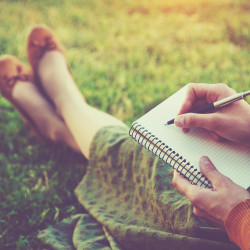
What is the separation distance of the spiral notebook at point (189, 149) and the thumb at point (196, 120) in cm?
4

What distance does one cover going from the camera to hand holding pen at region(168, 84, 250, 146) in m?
0.88

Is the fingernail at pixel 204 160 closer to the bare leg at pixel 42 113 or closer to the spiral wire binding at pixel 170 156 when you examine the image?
the spiral wire binding at pixel 170 156

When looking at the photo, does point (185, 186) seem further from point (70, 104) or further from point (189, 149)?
point (70, 104)

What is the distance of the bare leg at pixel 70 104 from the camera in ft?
4.46

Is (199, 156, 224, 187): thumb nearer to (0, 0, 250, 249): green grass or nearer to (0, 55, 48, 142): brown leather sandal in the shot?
(0, 0, 250, 249): green grass

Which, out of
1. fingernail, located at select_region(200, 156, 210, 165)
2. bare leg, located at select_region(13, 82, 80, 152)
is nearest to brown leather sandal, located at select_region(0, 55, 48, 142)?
bare leg, located at select_region(13, 82, 80, 152)

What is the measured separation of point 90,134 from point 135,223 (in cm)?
42

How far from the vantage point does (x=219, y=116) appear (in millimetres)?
885

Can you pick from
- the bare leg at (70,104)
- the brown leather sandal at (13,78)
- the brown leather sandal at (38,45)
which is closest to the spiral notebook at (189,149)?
the bare leg at (70,104)

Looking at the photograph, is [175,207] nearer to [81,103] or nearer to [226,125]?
[226,125]

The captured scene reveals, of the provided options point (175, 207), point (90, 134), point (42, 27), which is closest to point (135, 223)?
point (175, 207)

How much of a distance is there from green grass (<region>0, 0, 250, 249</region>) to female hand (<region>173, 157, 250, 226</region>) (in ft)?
2.22

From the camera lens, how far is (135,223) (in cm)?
108

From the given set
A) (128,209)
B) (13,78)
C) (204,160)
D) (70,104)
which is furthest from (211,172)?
(13,78)
